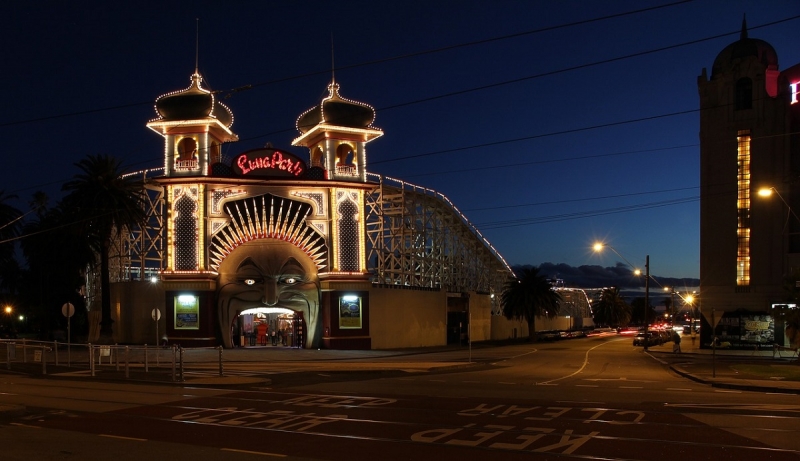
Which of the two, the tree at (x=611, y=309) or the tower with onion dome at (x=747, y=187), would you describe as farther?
the tree at (x=611, y=309)

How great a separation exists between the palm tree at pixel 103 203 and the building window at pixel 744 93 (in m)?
42.6

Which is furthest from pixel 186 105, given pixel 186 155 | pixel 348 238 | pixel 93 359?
pixel 93 359

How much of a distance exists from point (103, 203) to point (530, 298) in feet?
138

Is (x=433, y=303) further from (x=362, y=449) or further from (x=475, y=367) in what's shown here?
(x=362, y=449)

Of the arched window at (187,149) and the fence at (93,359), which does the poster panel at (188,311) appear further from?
the arched window at (187,149)

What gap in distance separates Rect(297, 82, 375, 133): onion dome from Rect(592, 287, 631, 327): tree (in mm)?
113110

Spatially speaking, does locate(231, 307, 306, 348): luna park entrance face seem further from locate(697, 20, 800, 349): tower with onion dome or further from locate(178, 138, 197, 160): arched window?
locate(697, 20, 800, 349): tower with onion dome

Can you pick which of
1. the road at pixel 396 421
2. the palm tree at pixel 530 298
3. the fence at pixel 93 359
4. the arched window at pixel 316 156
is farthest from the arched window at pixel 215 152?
the palm tree at pixel 530 298

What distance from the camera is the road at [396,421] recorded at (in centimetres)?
1231

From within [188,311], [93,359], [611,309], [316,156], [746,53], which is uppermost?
[746,53]

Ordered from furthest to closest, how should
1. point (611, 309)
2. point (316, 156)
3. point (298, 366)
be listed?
point (611, 309)
point (316, 156)
point (298, 366)

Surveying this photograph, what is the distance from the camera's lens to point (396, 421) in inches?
607

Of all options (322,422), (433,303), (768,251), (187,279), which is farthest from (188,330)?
(768,251)

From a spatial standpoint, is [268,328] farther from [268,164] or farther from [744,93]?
[744,93]
